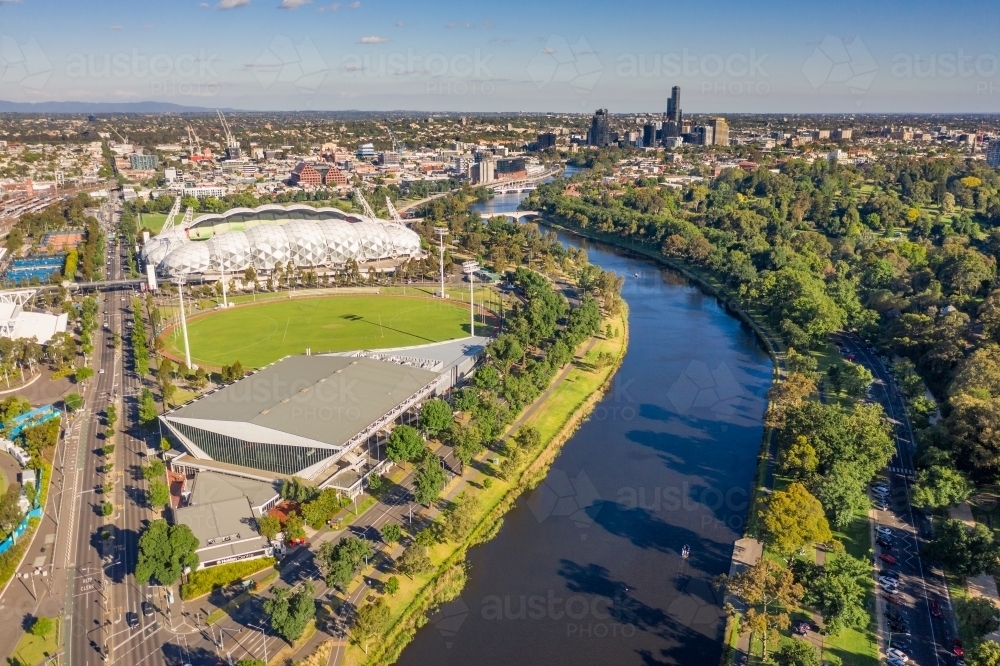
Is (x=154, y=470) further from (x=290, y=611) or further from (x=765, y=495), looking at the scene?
(x=765, y=495)

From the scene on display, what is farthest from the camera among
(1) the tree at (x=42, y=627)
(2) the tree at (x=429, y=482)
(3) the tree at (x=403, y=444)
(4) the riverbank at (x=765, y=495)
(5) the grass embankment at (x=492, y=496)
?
(3) the tree at (x=403, y=444)

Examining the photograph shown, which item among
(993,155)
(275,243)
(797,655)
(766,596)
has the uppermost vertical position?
(993,155)

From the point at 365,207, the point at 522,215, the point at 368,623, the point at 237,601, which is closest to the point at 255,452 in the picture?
the point at 237,601

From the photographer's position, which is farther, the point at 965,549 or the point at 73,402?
the point at 73,402

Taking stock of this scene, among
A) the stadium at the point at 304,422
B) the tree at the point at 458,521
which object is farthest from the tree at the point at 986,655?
the stadium at the point at 304,422

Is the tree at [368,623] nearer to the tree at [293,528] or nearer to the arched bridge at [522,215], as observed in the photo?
the tree at [293,528]

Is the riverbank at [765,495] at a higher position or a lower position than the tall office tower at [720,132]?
lower
